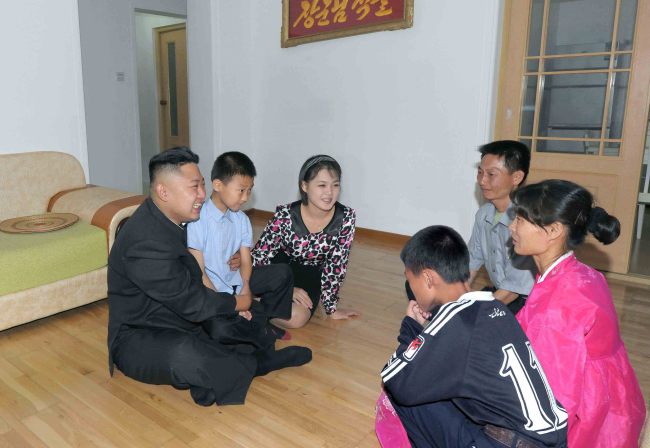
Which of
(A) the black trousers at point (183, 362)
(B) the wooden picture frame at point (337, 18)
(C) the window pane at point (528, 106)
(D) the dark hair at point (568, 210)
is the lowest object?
(A) the black trousers at point (183, 362)

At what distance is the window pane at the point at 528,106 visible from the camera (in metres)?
3.51

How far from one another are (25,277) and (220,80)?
3.04 m

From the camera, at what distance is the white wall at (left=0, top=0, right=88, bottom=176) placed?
116 inches

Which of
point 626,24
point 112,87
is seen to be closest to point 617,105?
point 626,24

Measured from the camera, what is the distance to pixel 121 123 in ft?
17.9

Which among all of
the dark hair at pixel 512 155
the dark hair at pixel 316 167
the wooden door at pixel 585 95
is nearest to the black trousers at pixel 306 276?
the dark hair at pixel 316 167

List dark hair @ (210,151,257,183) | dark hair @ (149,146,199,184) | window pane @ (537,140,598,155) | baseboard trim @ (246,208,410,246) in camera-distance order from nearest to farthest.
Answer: dark hair @ (149,146,199,184)
dark hair @ (210,151,257,183)
window pane @ (537,140,598,155)
baseboard trim @ (246,208,410,246)

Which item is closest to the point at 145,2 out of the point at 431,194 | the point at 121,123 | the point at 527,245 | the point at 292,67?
the point at 121,123

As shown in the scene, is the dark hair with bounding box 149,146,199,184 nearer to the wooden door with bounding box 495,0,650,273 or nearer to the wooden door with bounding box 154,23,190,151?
the wooden door with bounding box 495,0,650,273

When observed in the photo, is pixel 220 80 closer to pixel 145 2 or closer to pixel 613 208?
pixel 145 2

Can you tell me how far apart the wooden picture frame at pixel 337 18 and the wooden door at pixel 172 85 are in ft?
7.79

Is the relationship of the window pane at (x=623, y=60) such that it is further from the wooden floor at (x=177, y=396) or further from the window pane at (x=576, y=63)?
the wooden floor at (x=177, y=396)

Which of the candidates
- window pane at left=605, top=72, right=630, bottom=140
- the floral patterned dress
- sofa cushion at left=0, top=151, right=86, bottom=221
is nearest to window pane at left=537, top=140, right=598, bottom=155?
window pane at left=605, top=72, right=630, bottom=140

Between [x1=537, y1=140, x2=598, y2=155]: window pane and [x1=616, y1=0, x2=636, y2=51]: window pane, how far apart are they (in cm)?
63
